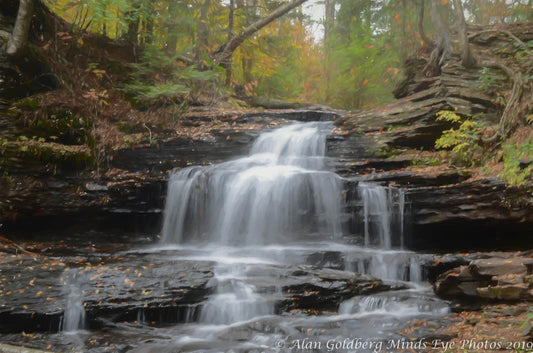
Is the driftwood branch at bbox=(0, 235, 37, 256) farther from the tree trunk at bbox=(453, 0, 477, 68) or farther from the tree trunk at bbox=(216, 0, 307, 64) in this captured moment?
the tree trunk at bbox=(453, 0, 477, 68)

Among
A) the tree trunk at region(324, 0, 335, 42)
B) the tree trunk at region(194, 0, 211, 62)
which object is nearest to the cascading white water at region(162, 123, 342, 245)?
the tree trunk at region(194, 0, 211, 62)

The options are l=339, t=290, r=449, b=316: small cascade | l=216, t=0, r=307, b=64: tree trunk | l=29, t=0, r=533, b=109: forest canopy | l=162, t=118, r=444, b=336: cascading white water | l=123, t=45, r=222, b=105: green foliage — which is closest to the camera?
l=339, t=290, r=449, b=316: small cascade

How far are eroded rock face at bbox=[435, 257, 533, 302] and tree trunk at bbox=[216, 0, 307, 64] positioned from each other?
11.3 metres

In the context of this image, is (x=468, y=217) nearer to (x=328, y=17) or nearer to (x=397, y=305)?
(x=397, y=305)

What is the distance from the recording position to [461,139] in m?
8.52

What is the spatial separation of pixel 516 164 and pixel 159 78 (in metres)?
10.2

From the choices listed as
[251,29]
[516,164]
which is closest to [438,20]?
[516,164]

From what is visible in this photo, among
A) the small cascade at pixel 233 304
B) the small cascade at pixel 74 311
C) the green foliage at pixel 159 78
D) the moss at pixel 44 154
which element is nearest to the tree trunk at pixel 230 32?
the green foliage at pixel 159 78

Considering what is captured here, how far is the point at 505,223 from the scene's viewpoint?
265 inches

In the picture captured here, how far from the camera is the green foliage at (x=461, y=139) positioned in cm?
806

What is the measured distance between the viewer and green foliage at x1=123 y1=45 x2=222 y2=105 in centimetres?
1113

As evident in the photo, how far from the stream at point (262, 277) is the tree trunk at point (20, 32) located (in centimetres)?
480

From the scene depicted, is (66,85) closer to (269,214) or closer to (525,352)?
(269,214)

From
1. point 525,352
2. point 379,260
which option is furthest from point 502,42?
point 525,352
